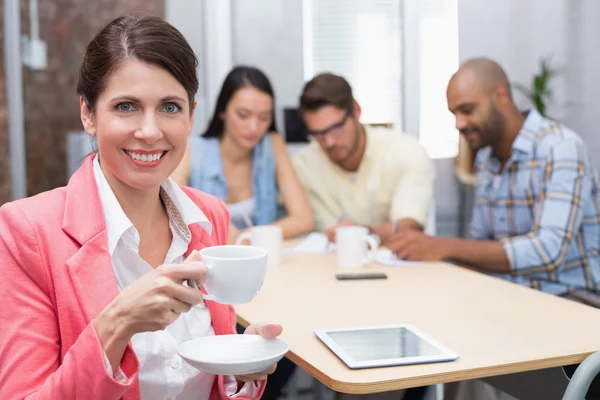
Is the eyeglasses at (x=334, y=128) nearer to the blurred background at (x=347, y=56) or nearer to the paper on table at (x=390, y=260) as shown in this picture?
the blurred background at (x=347, y=56)

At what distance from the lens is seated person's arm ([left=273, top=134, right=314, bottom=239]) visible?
252 cm

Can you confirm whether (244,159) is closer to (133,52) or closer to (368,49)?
(368,49)

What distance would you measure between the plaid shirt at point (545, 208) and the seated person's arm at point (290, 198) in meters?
0.72

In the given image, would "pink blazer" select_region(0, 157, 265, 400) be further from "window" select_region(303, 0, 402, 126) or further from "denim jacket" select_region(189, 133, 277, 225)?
"window" select_region(303, 0, 402, 126)

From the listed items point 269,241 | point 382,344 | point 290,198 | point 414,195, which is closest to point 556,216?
point 414,195

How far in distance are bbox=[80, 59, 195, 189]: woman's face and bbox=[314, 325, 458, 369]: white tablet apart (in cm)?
44

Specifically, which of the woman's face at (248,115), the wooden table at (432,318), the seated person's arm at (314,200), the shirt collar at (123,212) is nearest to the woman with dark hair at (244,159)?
the woman's face at (248,115)

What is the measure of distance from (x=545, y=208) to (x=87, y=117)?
5.18ft

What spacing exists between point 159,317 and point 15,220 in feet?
1.08

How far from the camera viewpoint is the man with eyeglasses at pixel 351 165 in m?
2.69

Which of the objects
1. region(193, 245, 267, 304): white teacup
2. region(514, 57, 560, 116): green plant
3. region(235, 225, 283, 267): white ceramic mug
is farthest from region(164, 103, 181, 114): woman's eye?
region(514, 57, 560, 116): green plant

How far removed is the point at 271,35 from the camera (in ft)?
11.5

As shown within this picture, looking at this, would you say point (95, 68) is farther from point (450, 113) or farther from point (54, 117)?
point (54, 117)

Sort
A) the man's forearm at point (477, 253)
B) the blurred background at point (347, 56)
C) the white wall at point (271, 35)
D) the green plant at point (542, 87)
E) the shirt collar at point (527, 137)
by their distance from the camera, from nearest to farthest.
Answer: the man's forearm at point (477, 253) → the shirt collar at point (527, 137) → the blurred background at point (347, 56) → the green plant at point (542, 87) → the white wall at point (271, 35)
